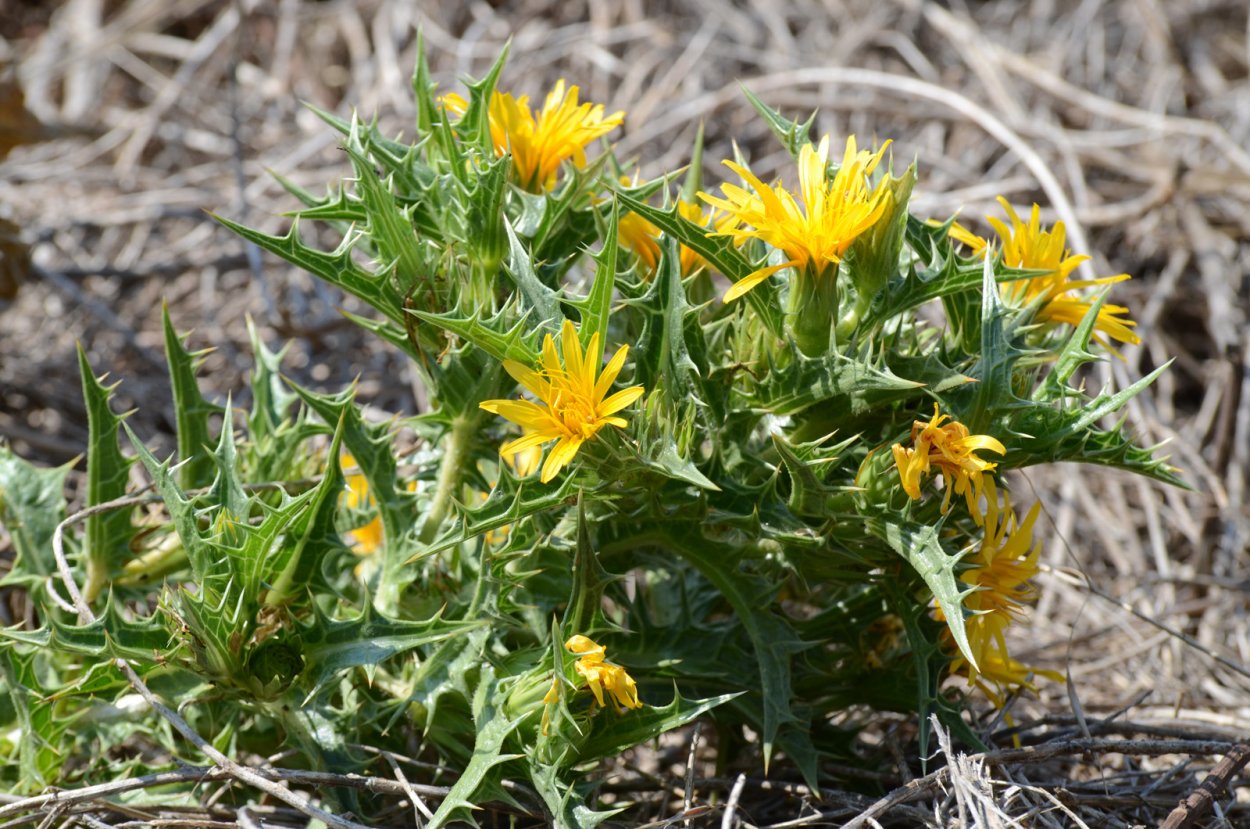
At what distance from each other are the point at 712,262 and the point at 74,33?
157 inches

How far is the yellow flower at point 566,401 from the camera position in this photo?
59.7 inches

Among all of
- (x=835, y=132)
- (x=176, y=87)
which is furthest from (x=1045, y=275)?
(x=176, y=87)

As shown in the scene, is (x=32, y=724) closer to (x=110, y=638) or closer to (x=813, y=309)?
(x=110, y=638)

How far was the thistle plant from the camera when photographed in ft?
5.32

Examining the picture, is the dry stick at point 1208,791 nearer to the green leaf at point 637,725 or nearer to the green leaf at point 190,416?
the green leaf at point 637,725

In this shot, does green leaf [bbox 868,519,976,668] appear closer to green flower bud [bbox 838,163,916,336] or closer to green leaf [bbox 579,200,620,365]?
green flower bud [bbox 838,163,916,336]

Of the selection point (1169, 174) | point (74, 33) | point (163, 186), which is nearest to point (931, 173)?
point (1169, 174)

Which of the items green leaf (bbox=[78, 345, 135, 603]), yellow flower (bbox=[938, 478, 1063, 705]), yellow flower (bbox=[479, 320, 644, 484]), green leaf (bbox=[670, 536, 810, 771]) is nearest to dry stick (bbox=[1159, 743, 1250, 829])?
yellow flower (bbox=[938, 478, 1063, 705])

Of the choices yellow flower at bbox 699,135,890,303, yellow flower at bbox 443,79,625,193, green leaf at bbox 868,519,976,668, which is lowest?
green leaf at bbox 868,519,976,668

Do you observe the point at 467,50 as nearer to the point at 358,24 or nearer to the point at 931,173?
the point at 358,24

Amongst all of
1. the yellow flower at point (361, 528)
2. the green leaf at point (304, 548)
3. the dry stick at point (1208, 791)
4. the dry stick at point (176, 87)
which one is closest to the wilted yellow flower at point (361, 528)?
the yellow flower at point (361, 528)

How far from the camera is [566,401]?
5.02ft

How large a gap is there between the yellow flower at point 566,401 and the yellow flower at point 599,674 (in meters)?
0.29

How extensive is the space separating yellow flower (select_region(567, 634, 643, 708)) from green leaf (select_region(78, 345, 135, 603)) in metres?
1.01
